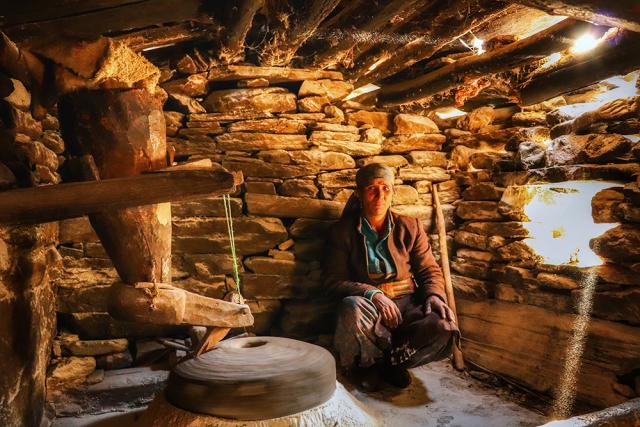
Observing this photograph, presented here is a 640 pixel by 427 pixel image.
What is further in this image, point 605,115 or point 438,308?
point 438,308

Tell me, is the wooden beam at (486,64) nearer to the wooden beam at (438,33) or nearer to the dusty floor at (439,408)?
the wooden beam at (438,33)

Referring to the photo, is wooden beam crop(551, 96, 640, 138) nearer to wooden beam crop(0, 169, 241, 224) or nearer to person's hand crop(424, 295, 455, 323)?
person's hand crop(424, 295, 455, 323)

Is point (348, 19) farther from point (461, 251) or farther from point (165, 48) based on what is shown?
point (461, 251)

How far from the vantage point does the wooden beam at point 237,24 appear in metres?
2.38

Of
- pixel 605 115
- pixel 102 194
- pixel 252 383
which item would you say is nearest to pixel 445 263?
pixel 605 115

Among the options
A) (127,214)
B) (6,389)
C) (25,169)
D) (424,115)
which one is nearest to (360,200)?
(424,115)

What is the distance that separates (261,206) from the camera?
3.72 m

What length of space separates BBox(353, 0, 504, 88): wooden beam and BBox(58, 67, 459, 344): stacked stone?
0.51 m

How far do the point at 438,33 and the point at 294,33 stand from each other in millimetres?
996

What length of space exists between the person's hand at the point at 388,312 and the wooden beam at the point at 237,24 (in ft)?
7.05

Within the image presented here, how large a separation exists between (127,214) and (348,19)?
191 centimetres

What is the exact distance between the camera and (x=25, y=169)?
84.7 inches

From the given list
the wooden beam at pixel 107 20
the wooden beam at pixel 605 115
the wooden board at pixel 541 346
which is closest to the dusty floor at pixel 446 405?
the wooden board at pixel 541 346

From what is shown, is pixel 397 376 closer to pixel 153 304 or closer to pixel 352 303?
pixel 352 303
